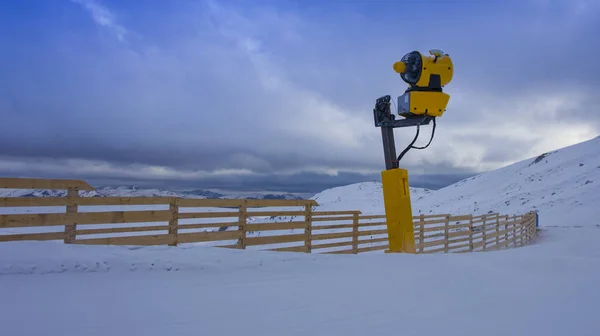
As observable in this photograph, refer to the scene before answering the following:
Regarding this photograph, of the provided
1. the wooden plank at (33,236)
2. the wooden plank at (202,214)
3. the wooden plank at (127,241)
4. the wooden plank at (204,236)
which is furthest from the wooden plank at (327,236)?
the wooden plank at (33,236)

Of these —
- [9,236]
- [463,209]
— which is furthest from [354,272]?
[463,209]

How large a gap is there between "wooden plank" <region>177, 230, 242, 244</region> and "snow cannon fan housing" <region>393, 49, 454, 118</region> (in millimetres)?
4172

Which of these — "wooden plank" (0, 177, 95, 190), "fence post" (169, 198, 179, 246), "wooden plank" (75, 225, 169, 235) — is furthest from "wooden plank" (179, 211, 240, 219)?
"wooden plank" (0, 177, 95, 190)

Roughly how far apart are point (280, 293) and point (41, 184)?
12.4 feet

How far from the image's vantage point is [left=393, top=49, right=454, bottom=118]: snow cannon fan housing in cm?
782

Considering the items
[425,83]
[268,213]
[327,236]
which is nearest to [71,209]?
[268,213]

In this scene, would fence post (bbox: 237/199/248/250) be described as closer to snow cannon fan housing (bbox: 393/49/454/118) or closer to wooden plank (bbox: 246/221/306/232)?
wooden plank (bbox: 246/221/306/232)

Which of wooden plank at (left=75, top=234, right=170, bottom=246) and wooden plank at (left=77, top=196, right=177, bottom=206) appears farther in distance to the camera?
wooden plank at (left=75, top=234, right=170, bottom=246)

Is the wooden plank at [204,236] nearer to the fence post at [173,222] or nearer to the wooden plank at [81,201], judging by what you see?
the fence post at [173,222]

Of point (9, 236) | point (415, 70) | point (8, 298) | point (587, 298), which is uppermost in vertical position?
point (415, 70)

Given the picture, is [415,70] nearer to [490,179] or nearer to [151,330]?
[151,330]

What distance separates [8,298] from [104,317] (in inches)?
47.9

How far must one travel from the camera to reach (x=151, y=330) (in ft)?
11.2

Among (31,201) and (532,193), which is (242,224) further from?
(532,193)
